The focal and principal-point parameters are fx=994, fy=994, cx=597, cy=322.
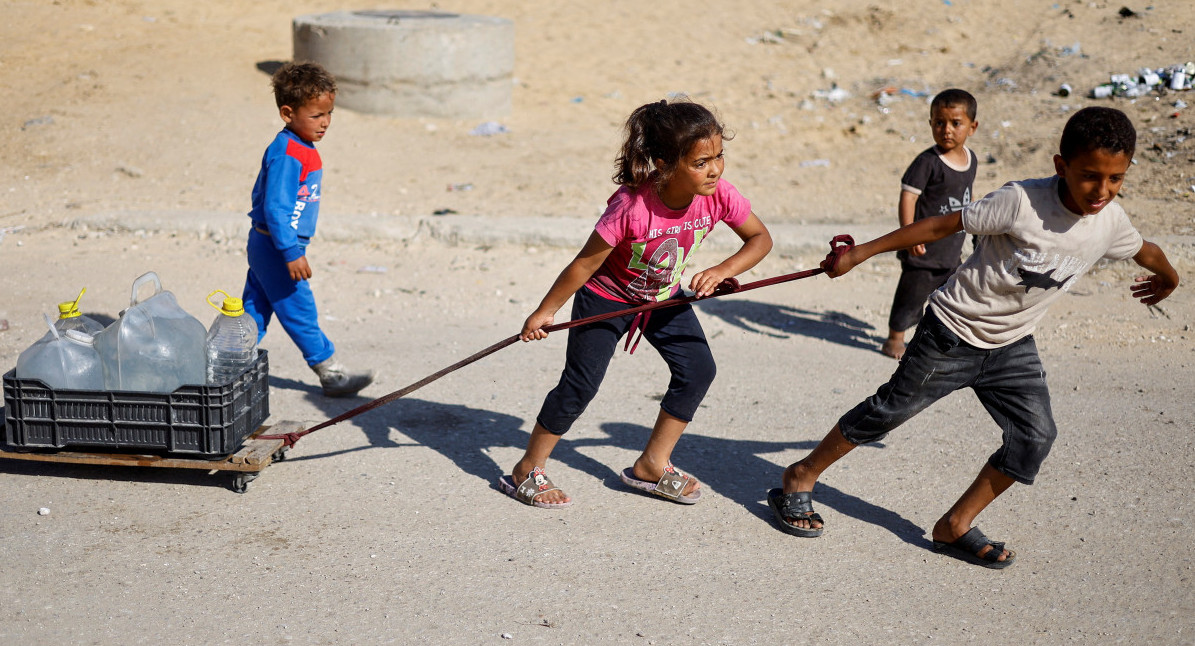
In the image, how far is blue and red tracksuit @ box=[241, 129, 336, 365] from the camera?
4.28 metres

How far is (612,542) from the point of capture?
3.57 m

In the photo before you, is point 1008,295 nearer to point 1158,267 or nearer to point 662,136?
point 1158,267

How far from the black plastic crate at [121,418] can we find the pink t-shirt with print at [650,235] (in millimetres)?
1481

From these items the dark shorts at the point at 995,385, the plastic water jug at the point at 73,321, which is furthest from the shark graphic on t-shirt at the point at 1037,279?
the plastic water jug at the point at 73,321

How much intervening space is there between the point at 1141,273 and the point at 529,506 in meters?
4.82

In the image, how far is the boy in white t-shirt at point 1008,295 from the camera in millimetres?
3000

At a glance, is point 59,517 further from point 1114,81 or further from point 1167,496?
point 1114,81

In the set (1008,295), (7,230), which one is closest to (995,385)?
(1008,295)

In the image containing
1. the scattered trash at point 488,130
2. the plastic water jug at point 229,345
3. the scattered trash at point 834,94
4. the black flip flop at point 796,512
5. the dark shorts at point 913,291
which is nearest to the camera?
the black flip flop at point 796,512

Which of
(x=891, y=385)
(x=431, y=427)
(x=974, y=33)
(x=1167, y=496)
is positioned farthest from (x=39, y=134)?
(x=974, y=33)

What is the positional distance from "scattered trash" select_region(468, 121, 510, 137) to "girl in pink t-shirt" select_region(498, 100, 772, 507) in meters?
7.43

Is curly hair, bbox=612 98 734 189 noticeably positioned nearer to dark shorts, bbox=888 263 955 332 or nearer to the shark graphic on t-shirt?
the shark graphic on t-shirt

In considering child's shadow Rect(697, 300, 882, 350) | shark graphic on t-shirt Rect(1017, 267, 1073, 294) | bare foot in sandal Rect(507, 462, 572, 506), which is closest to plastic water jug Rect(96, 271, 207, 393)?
bare foot in sandal Rect(507, 462, 572, 506)

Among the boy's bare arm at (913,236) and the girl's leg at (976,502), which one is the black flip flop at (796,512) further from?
the boy's bare arm at (913,236)
